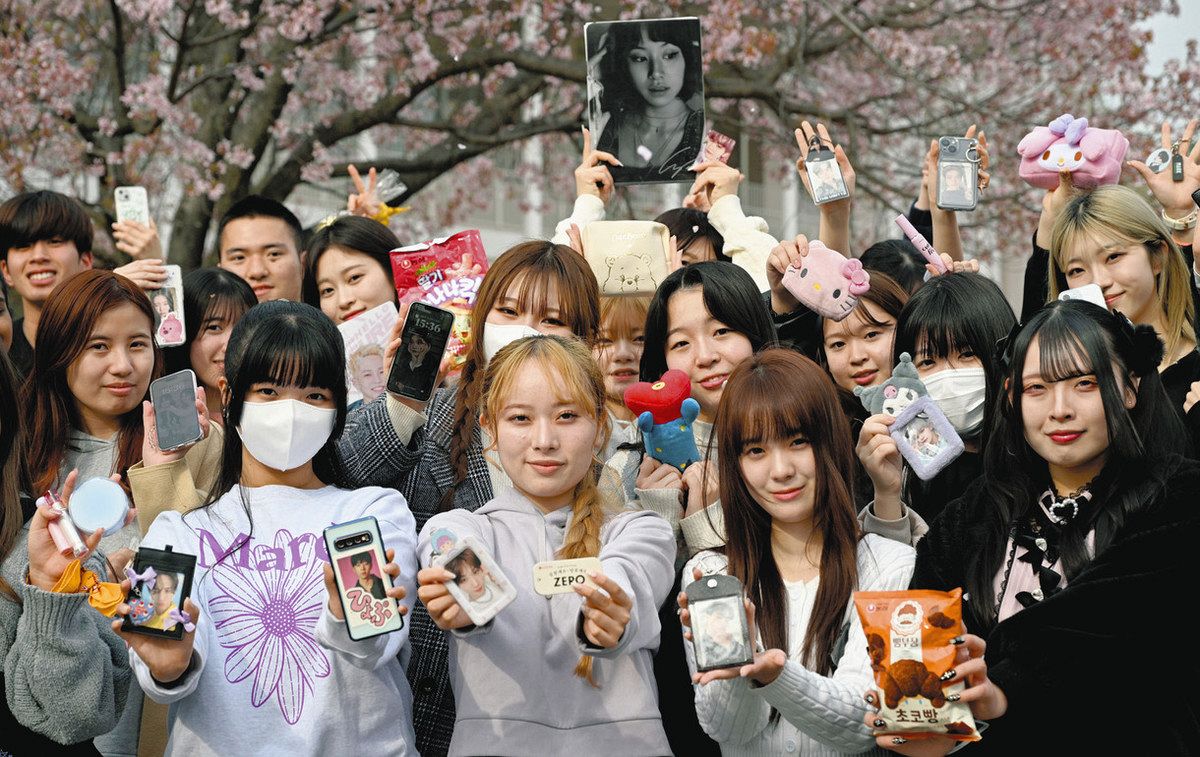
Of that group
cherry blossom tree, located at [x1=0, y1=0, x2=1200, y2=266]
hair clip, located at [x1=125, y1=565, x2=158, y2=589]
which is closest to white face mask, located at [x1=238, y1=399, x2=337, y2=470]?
hair clip, located at [x1=125, y1=565, x2=158, y2=589]

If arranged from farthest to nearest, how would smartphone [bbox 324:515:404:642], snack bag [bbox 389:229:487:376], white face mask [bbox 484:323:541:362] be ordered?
snack bag [bbox 389:229:487:376] < white face mask [bbox 484:323:541:362] < smartphone [bbox 324:515:404:642]

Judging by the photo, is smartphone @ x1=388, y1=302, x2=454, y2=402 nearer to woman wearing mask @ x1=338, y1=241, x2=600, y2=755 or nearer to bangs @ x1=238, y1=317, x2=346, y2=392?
woman wearing mask @ x1=338, y1=241, x2=600, y2=755

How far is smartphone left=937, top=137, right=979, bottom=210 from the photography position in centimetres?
496

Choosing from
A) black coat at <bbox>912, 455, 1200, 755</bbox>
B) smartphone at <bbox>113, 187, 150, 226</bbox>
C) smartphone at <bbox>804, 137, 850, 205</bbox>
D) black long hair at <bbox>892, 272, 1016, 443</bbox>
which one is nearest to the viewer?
black coat at <bbox>912, 455, 1200, 755</bbox>

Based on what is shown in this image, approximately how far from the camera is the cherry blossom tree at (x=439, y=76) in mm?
9945

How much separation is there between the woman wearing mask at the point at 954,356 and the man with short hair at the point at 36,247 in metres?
3.38

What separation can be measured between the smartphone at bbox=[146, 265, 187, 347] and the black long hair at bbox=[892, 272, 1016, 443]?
2.52m

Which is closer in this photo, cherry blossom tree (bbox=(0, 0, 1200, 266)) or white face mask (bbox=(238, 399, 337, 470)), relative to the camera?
white face mask (bbox=(238, 399, 337, 470))

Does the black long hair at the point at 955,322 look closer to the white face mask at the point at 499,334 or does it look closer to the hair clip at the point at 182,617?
the white face mask at the point at 499,334

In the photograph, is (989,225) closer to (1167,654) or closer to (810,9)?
(810,9)

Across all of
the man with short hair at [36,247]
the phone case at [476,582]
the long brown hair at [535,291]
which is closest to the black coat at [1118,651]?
the phone case at [476,582]

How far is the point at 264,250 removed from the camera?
5.77 m

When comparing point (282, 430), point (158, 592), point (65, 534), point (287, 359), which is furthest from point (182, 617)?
point (287, 359)

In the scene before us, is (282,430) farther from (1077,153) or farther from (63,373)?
(1077,153)
